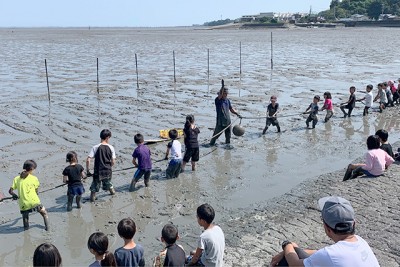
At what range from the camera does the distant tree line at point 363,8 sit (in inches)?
5728

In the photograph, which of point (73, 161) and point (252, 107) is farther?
point (252, 107)

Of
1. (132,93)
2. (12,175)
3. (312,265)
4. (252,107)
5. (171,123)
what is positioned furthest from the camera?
(132,93)

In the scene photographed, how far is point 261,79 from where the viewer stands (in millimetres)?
30984

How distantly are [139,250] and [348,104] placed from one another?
1541 cm

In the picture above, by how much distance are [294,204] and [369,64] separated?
3390cm

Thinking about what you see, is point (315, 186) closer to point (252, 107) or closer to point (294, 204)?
point (294, 204)

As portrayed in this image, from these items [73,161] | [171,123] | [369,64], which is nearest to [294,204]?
[73,161]

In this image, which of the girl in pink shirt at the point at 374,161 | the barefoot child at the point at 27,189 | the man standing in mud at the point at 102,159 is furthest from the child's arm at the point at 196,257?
the girl in pink shirt at the point at 374,161

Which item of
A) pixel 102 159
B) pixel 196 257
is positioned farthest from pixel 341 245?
pixel 102 159

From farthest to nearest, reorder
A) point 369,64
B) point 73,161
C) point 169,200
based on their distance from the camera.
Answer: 1. point 369,64
2. point 169,200
3. point 73,161

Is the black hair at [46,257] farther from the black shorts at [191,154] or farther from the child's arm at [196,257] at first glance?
the black shorts at [191,154]

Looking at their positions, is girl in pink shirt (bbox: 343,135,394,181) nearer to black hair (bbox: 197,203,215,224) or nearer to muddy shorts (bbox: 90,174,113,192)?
muddy shorts (bbox: 90,174,113,192)

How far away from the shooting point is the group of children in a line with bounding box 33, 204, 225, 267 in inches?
164

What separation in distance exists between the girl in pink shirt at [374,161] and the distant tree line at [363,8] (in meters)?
147
